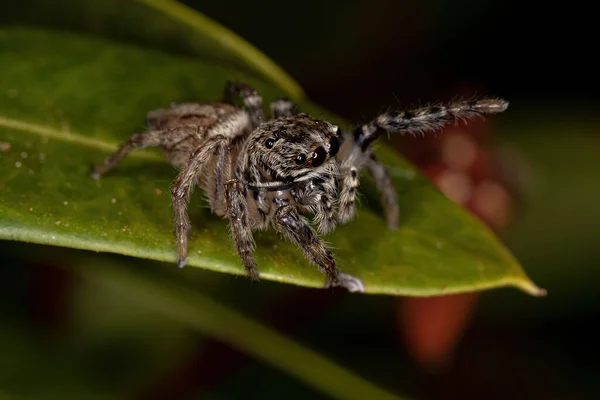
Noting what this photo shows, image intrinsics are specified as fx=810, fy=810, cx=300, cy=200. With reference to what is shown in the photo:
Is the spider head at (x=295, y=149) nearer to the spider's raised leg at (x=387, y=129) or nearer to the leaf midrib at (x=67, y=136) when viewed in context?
the spider's raised leg at (x=387, y=129)

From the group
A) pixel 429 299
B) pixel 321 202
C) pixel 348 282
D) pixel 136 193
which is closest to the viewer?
pixel 348 282

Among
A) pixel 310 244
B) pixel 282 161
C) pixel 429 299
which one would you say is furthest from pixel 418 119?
pixel 429 299

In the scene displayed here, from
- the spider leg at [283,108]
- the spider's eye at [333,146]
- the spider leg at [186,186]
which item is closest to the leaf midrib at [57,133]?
the spider leg at [186,186]

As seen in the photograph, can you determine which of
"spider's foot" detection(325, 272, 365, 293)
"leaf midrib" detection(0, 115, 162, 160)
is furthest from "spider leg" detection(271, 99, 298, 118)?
"spider's foot" detection(325, 272, 365, 293)

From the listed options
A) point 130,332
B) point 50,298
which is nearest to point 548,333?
point 130,332

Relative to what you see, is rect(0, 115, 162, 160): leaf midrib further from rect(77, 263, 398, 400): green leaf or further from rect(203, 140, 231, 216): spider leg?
rect(77, 263, 398, 400): green leaf

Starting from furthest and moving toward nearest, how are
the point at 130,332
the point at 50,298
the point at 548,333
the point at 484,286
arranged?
the point at 548,333 → the point at 130,332 → the point at 50,298 → the point at 484,286

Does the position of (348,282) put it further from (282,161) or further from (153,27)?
(153,27)

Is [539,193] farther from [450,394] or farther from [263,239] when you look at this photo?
[263,239]
